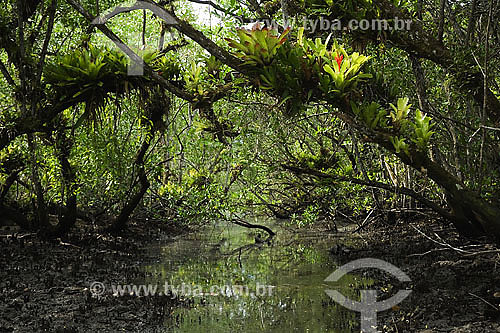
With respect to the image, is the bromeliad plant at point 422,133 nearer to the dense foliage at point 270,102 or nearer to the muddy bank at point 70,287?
the dense foliage at point 270,102

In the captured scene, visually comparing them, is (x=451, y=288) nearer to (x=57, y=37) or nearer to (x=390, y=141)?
(x=390, y=141)

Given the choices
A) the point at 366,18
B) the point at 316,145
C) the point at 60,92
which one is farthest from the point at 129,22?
the point at 366,18

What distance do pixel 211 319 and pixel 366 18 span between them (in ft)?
13.2

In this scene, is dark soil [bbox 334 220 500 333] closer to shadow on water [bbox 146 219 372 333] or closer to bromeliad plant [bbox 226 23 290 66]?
shadow on water [bbox 146 219 372 333]

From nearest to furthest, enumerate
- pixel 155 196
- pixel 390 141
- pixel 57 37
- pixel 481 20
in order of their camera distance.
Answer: pixel 390 141 < pixel 481 20 < pixel 57 37 < pixel 155 196

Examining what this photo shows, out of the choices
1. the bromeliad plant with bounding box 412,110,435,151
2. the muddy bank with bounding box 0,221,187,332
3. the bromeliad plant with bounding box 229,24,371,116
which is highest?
the bromeliad plant with bounding box 229,24,371,116

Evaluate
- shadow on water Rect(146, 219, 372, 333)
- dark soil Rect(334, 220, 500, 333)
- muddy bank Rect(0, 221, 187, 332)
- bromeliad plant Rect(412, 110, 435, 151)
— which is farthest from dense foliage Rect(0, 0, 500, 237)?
shadow on water Rect(146, 219, 372, 333)

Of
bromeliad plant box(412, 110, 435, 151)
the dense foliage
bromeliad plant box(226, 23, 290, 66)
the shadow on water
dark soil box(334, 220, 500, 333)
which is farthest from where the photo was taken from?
A: the shadow on water

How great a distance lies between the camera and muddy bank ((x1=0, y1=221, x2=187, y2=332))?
563 cm

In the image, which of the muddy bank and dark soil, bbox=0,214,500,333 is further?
the muddy bank

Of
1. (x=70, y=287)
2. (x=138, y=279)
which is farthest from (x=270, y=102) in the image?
(x=70, y=287)

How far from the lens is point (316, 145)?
43.2ft

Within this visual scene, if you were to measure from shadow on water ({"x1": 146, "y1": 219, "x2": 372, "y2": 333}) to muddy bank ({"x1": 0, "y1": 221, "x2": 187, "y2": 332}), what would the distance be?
473 millimetres

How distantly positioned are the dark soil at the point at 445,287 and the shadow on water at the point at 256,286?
52 cm
